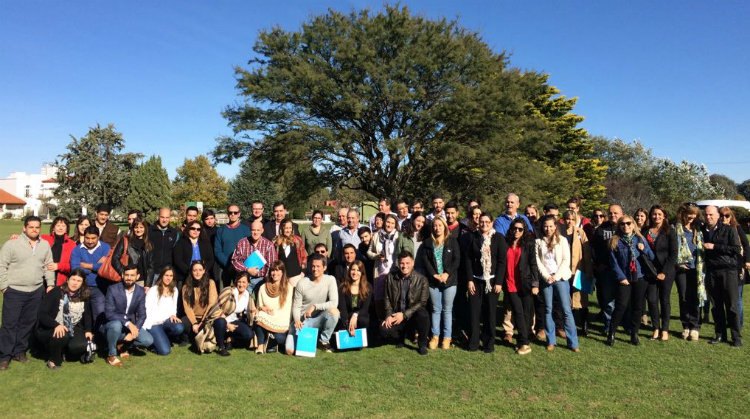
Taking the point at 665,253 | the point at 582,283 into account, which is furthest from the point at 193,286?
the point at 665,253

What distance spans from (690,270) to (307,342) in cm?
541

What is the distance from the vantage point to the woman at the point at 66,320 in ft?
17.3

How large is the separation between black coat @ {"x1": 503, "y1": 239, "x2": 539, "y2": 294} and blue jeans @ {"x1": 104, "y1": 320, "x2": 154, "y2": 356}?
4716 mm

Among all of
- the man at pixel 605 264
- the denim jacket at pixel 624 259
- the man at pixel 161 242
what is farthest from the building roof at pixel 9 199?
the denim jacket at pixel 624 259

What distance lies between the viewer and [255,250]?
6.54 meters

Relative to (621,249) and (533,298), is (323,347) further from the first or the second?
(621,249)

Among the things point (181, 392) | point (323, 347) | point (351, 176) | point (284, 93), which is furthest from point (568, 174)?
point (181, 392)

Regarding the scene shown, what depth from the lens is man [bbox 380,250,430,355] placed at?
19.4 feet

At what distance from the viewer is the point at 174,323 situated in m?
5.94

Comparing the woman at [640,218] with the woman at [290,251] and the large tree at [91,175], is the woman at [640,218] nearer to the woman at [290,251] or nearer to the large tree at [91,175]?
the woman at [290,251]

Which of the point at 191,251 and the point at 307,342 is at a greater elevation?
the point at 191,251

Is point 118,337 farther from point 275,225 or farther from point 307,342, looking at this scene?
point 275,225

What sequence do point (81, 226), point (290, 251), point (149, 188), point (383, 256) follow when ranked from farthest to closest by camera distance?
point (149, 188), point (290, 251), point (81, 226), point (383, 256)

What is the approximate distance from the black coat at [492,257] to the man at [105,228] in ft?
16.6
